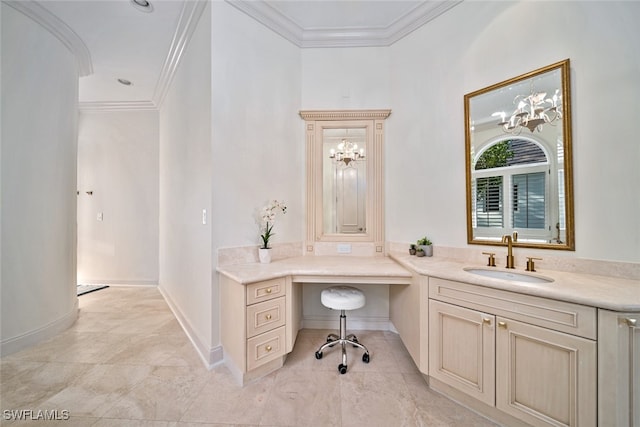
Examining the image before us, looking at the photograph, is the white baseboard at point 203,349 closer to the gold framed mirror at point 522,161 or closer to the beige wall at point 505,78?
the beige wall at point 505,78

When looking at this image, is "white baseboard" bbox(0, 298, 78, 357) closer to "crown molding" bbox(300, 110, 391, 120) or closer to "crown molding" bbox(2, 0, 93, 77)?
"crown molding" bbox(2, 0, 93, 77)

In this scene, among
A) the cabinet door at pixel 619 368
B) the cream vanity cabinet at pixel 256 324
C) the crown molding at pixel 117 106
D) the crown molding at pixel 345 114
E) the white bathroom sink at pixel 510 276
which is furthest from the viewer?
the crown molding at pixel 117 106

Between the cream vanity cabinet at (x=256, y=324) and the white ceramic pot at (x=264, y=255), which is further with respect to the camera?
Answer: the white ceramic pot at (x=264, y=255)

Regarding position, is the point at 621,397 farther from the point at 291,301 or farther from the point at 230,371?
the point at 230,371

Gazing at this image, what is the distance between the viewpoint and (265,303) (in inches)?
68.0

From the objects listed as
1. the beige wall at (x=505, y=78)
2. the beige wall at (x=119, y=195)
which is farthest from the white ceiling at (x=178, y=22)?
the beige wall at (x=119, y=195)

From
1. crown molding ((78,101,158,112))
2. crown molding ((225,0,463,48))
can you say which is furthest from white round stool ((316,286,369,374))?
crown molding ((78,101,158,112))

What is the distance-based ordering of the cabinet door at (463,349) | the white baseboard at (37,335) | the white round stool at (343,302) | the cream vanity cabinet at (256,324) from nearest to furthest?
1. the cabinet door at (463,349)
2. the cream vanity cabinet at (256,324)
3. the white round stool at (343,302)
4. the white baseboard at (37,335)

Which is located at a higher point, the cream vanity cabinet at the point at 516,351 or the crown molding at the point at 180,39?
the crown molding at the point at 180,39

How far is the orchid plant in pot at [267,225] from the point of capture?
6.82ft

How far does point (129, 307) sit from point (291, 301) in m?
2.82

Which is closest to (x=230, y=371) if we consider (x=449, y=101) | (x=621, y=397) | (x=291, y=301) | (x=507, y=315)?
(x=291, y=301)

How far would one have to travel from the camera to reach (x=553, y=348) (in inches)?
46.6

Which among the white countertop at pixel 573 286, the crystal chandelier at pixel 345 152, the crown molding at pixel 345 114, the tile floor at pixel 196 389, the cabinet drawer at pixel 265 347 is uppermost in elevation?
the crown molding at pixel 345 114
